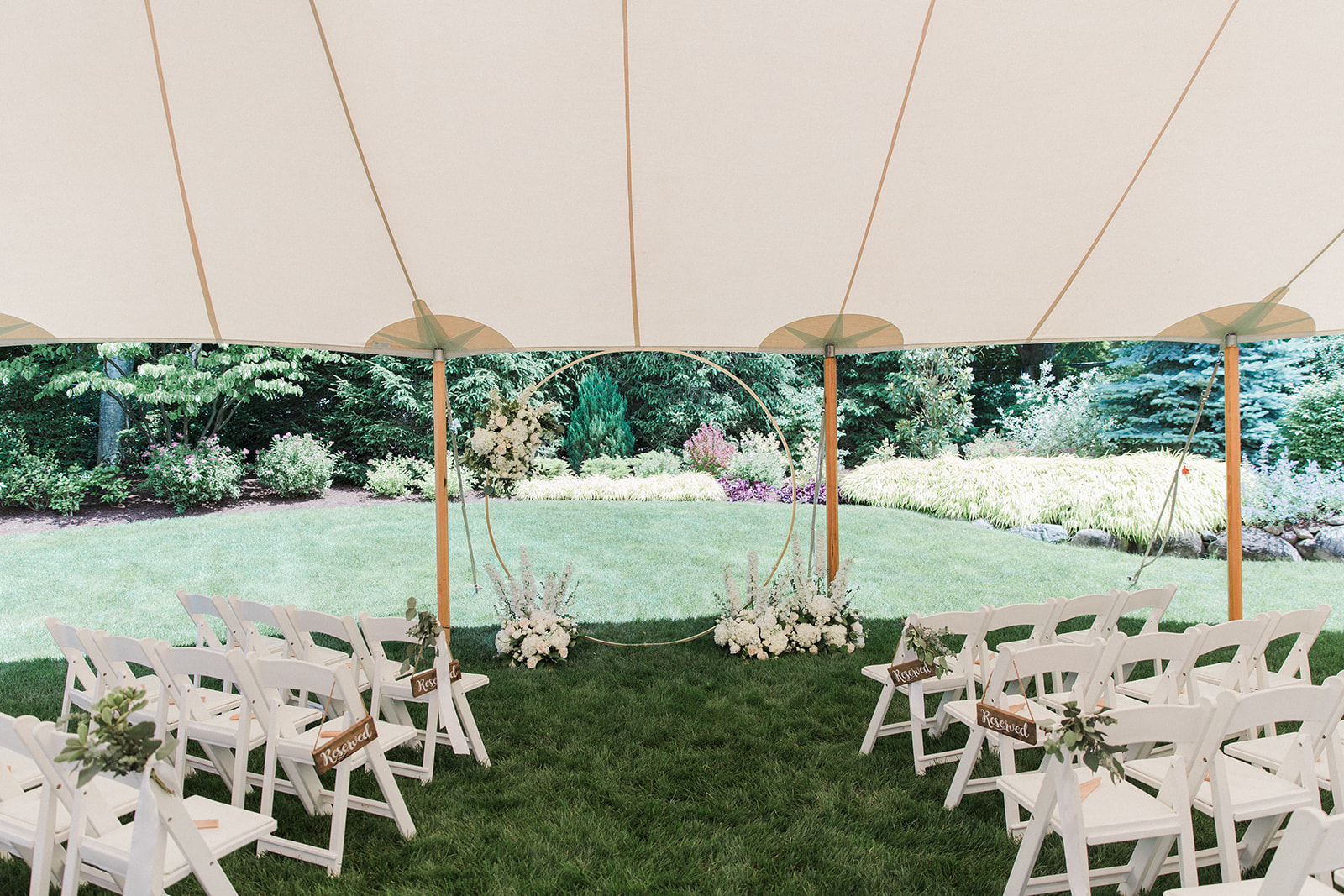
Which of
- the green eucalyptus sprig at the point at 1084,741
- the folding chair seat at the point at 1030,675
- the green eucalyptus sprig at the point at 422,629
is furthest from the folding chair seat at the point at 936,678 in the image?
the green eucalyptus sprig at the point at 422,629

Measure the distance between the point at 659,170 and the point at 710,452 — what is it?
30.1ft

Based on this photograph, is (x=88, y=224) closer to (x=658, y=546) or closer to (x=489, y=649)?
(x=489, y=649)

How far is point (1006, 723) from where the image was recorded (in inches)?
93.2

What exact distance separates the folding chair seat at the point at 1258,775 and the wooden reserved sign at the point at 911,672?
0.79m

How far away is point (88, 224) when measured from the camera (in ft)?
12.5

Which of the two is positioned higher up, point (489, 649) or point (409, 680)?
point (409, 680)

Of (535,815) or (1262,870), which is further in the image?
(535,815)

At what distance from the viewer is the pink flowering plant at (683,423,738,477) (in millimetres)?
12766

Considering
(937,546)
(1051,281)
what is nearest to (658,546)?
(937,546)

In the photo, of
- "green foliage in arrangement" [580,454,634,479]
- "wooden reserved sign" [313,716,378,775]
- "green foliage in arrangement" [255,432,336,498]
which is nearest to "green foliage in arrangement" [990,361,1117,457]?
"green foliage in arrangement" [580,454,634,479]

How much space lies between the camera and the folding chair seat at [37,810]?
194 centimetres

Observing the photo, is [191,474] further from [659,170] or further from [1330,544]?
[1330,544]

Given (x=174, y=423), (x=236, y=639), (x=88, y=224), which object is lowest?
(x=236, y=639)

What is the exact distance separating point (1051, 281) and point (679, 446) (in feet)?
31.4
